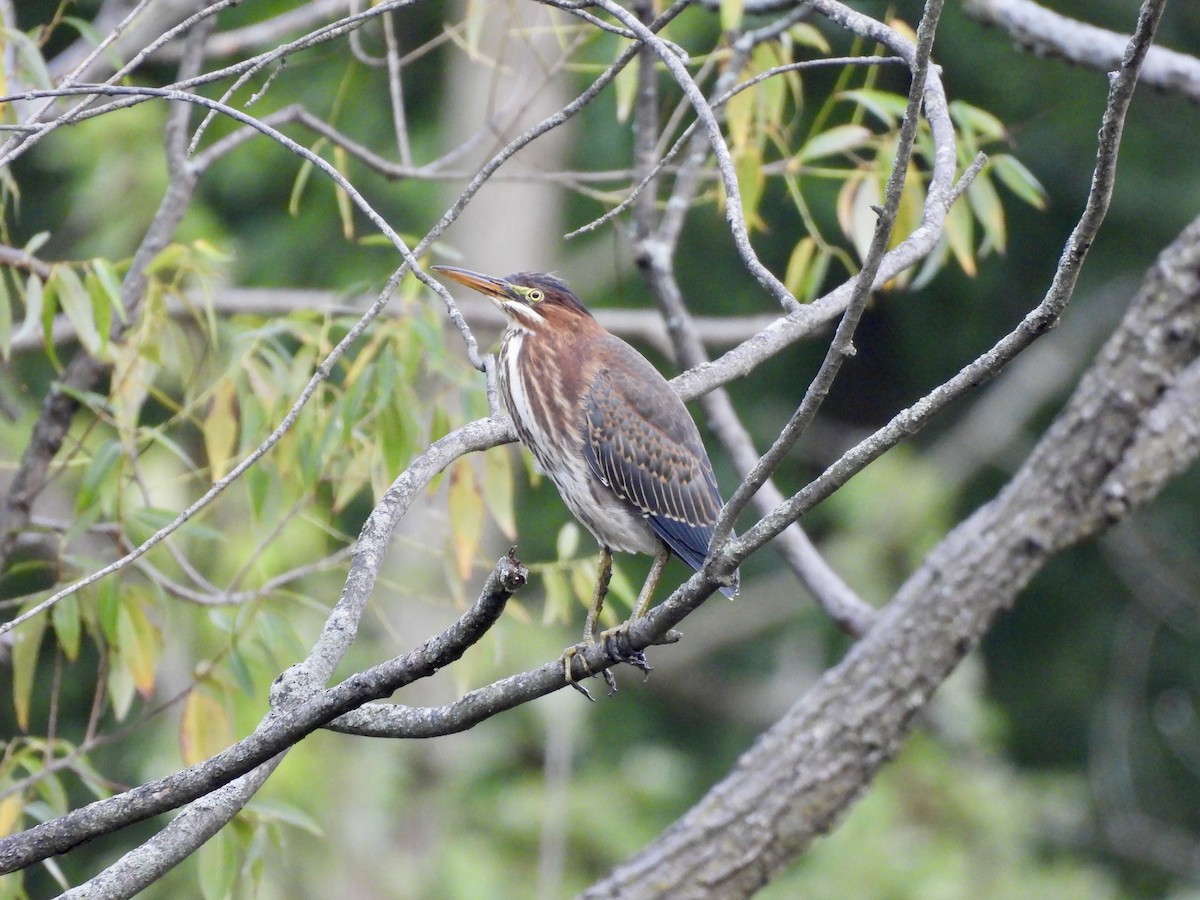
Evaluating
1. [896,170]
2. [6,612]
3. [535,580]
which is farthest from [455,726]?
[535,580]

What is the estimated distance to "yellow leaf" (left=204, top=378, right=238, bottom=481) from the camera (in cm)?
337

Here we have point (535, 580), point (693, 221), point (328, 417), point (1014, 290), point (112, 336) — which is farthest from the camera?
point (1014, 290)

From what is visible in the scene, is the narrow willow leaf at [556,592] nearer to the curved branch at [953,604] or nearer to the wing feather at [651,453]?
the wing feather at [651,453]

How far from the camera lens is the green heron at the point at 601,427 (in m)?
3.40

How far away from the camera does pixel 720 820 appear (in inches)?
150

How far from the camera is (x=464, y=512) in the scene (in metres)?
3.36

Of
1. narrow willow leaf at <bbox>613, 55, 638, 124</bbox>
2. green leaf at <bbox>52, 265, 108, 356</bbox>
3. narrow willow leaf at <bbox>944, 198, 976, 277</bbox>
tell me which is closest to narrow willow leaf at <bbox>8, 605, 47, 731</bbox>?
green leaf at <bbox>52, 265, 108, 356</bbox>

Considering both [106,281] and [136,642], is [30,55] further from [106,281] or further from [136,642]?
[136,642]

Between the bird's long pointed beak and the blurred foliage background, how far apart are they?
176 millimetres

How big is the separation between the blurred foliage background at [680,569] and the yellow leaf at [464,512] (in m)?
0.25

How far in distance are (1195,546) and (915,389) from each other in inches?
94.8

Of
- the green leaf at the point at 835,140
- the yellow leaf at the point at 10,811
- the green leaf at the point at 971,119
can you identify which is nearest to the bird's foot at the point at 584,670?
the yellow leaf at the point at 10,811

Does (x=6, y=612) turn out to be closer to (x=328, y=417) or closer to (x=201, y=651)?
(x=201, y=651)

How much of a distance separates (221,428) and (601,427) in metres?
0.92
